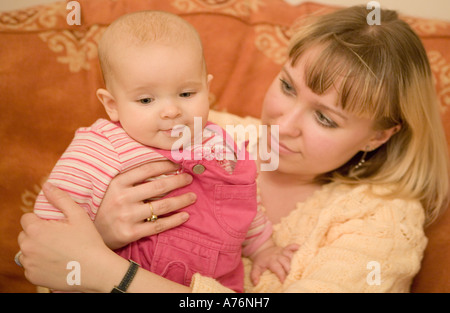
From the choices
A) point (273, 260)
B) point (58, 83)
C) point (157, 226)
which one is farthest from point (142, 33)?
point (273, 260)

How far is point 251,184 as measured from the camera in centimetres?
128

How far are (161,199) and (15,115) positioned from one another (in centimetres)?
79

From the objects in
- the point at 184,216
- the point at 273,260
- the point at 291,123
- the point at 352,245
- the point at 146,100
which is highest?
the point at 146,100

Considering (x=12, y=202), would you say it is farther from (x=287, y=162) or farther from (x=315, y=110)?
(x=315, y=110)

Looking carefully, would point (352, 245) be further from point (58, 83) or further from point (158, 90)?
point (58, 83)

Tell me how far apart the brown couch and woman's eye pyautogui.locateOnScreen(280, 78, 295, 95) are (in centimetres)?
46

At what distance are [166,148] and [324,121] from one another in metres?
0.58

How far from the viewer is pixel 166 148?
1172 mm

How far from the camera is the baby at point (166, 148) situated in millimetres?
1063

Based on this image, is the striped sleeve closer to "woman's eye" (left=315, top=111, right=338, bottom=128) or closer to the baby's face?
the baby's face

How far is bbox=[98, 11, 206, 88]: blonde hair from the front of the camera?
1058 mm

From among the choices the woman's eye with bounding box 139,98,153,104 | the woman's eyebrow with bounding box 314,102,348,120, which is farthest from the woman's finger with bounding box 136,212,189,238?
the woman's eyebrow with bounding box 314,102,348,120

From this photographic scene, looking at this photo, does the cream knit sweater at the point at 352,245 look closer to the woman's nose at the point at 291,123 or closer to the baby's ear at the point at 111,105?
the woman's nose at the point at 291,123
